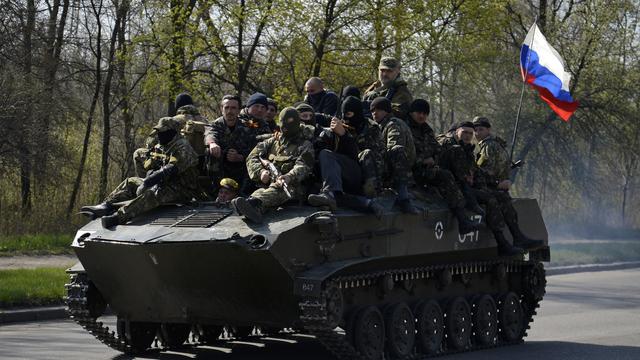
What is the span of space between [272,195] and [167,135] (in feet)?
5.14

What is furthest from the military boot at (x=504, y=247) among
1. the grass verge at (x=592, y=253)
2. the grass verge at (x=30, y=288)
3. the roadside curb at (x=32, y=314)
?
the grass verge at (x=592, y=253)

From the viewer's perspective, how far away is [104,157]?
29453 millimetres

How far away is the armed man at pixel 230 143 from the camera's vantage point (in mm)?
12867

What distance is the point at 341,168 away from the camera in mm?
12500

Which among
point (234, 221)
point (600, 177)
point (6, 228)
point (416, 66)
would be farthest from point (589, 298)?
point (600, 177)

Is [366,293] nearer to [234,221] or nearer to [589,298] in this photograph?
[234,221]

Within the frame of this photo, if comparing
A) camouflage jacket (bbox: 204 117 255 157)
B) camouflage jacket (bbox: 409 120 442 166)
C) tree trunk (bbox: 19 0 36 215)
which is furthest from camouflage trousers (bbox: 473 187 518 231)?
tree trunk (bbox: 19 0 36 215)

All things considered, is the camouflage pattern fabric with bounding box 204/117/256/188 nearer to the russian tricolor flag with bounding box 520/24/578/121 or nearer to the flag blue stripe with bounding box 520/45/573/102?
the russian tricolor flag with bounding box 520/24/578/121

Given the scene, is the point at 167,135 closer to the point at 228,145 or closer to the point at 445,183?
the point at 228,145

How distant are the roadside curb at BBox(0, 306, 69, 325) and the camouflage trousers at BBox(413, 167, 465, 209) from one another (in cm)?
482

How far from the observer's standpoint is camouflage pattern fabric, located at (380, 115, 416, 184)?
42.8ft

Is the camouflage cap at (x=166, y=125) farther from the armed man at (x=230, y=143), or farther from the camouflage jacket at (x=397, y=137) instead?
the camouflage jacket at (x=397, y=137)

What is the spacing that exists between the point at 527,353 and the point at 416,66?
14714 mm

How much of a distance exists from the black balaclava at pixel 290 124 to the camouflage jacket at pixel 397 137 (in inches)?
46.1
